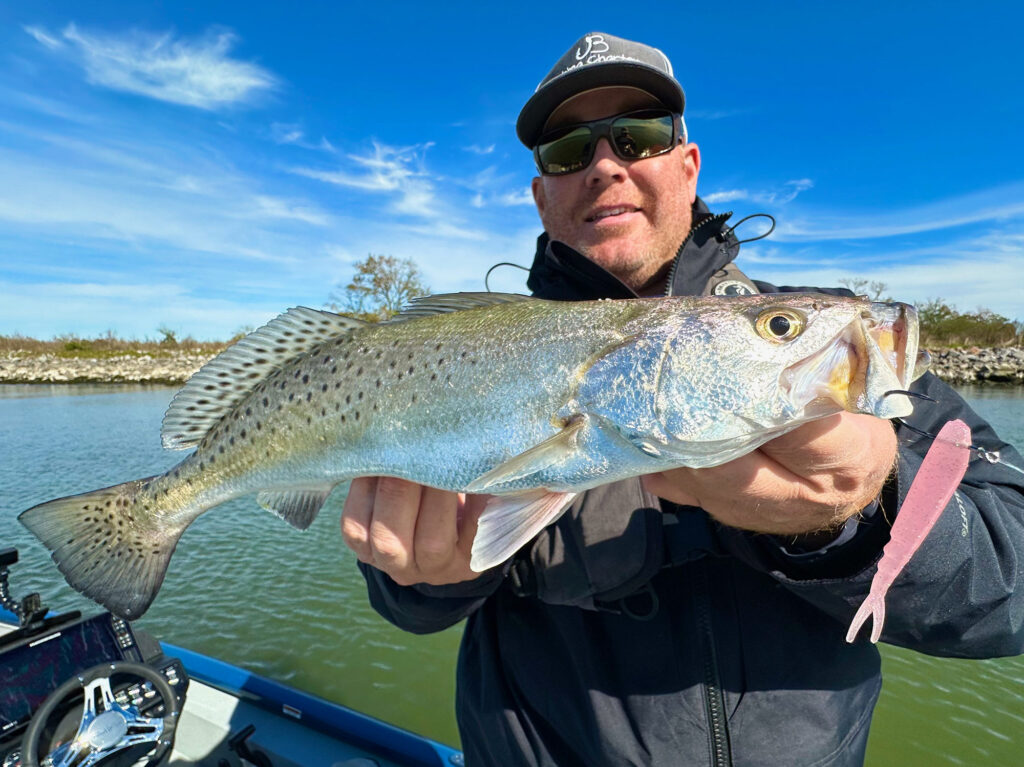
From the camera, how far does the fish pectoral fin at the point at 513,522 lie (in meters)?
1.79

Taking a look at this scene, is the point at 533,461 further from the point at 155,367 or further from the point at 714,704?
the point at 155,367

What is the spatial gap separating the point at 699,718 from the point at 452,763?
2366 millimetres

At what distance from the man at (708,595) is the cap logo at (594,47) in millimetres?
1299

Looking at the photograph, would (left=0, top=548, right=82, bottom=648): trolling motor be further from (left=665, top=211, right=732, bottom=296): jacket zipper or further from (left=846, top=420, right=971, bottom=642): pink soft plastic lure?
(left=846, top=420, right=971, bottom=642): pink soft plastic lure

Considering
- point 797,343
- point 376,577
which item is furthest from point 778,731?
point 376,577

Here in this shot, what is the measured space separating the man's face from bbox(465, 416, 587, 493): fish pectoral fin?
1.62 m

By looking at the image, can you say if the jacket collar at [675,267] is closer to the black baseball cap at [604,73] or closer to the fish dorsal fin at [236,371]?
the black baseball cap at [604,73]

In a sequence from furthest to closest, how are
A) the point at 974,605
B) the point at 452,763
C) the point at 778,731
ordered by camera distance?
the point at 452,763
the point at 778,731
the point at 974,605

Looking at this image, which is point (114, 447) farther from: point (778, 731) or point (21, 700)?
point (778, 731)

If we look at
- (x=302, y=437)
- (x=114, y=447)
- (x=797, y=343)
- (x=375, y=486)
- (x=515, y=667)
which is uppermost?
(x=797, y=343)

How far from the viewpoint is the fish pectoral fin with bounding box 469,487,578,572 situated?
1794 millimetres

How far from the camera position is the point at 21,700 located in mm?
3164

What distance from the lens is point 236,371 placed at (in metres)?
2.55

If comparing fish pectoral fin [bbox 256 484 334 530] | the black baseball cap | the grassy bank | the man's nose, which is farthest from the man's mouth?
the grassy bank
